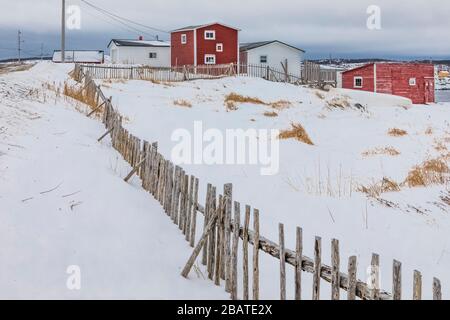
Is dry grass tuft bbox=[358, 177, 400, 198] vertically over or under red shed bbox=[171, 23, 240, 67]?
under

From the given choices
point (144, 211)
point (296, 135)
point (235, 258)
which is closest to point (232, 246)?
point (235, 258)

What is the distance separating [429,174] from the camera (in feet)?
37.2

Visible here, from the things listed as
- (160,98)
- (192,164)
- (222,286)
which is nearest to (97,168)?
(192,164)

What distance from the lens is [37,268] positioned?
214 inches

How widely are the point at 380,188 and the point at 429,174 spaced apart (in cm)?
210

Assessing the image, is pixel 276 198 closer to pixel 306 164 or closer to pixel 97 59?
pixel 306 164

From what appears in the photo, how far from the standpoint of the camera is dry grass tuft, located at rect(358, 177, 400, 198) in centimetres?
962

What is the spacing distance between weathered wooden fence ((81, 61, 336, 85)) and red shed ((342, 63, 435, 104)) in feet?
16.9

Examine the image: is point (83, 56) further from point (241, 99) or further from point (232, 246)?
point (232, 246)

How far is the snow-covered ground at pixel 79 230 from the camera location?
5305 mm

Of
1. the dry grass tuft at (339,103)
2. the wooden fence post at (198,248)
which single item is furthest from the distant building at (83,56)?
the wooden fence post at (198,248)

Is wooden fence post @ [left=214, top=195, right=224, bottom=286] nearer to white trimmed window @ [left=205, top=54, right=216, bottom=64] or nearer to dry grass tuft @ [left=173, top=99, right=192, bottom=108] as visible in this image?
dry grass tuft @ [left=173, top=99, right=192, bottom=108]

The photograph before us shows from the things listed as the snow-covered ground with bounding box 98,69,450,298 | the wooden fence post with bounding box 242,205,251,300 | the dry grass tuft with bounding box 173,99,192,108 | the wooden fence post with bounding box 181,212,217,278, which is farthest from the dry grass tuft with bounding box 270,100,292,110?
the wooden fence post with bounding box 242,205,251,300

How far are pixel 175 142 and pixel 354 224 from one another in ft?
23.9
